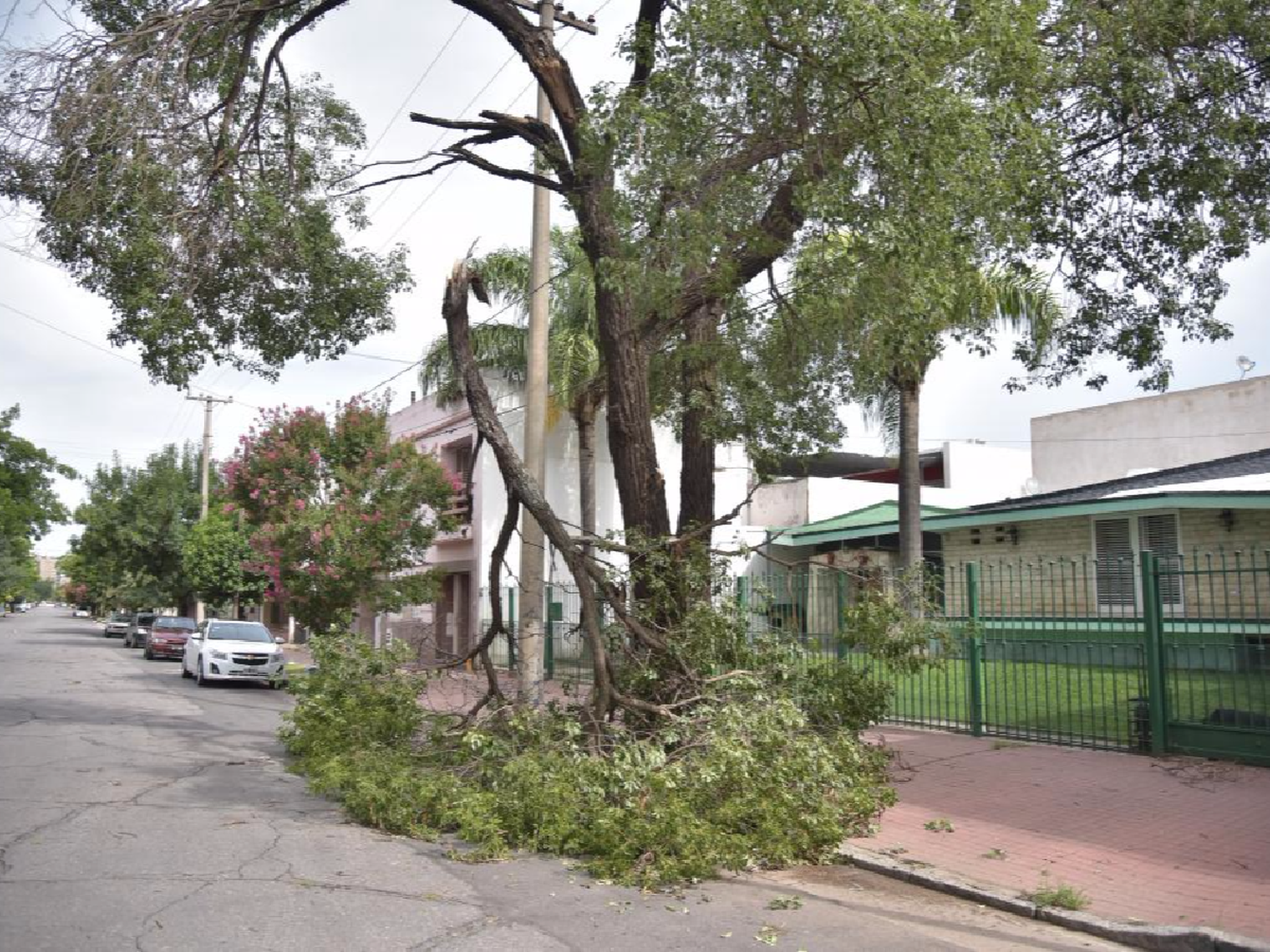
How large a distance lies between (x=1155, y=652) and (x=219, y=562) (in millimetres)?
35980

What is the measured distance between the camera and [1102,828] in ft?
27.3

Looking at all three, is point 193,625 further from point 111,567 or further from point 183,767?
point 183,767

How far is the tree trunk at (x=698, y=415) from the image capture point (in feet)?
36.9

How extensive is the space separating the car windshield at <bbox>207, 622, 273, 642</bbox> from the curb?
1984 cm

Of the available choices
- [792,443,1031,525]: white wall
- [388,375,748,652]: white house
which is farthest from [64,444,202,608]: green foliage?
[792,443,1031,525]: white wall

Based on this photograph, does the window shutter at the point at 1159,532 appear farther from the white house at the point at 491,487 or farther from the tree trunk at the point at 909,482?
the white house at the point at 491,487

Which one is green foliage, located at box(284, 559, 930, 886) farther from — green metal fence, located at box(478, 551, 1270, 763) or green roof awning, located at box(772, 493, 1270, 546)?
green roof awning, located at box(772, 493, 1270, 546)

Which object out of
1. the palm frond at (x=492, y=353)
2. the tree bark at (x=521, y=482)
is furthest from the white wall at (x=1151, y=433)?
the tree bark at (x=521, y=482)

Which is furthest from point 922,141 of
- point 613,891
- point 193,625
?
point 193,625

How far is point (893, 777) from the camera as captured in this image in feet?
34.5

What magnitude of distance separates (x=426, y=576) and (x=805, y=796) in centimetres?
1704

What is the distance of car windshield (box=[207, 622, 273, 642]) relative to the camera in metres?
24.5

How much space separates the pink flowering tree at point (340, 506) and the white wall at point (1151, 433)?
16706 millimetres

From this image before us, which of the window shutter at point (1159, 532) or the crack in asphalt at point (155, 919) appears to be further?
the window shutter at point (1159, 532)
